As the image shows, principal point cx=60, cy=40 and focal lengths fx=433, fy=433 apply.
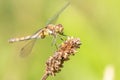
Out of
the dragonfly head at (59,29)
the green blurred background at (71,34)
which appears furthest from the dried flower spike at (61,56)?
the green blurred background at (71,34)

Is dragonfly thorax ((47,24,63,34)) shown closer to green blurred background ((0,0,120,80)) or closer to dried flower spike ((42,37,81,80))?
dried flower spike ((42,37,81,80))

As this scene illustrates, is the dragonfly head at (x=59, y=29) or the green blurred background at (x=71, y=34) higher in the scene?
the green blurred background at (x=71, y=34)

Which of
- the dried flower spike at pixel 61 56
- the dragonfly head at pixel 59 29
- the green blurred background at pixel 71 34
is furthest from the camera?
the green blurred background at pixel 71 34

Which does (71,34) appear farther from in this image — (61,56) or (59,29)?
(61,56)

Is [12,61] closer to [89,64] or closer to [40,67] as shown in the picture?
[40,67]

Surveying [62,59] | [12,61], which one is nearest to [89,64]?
[12,61]

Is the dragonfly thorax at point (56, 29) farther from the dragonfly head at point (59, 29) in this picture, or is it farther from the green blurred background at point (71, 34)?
the green blurred background at point (71, 34)

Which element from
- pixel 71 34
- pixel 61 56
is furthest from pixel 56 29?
pixel 71 34

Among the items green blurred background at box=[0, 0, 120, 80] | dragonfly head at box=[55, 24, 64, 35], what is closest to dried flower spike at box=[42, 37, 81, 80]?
dragonfly head at box=[55, 24, 64, 35]
